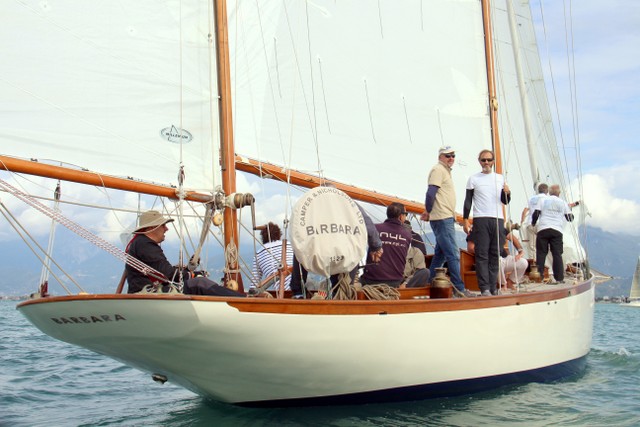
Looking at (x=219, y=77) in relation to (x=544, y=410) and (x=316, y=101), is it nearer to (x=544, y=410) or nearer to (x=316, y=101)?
(x=316, y=101)

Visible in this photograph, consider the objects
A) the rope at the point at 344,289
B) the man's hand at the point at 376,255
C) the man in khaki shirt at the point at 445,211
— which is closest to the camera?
the rope at the point at 344,289

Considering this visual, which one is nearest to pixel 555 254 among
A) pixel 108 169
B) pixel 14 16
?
pixel 108 169

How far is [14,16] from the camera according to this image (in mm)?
6613

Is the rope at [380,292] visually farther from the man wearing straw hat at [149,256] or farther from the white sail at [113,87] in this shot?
the white sail at [113,87]

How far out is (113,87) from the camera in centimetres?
715

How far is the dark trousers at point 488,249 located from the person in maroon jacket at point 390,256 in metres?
0.84

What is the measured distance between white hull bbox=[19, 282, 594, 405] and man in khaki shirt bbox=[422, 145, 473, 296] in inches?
25.5

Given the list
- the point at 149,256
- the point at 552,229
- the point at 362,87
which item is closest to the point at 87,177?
the point at 149,256

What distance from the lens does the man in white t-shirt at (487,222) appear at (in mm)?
7570

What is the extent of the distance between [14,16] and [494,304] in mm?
5185

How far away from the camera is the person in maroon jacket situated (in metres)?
7.18

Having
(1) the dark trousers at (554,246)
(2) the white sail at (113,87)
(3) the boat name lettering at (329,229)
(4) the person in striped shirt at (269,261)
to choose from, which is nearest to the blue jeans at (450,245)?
(4) the person in striped shirt at (269,261)

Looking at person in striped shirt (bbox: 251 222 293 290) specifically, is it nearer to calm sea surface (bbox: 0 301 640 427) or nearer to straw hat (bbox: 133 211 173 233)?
straw hat (bbox: 133 211 173 233)

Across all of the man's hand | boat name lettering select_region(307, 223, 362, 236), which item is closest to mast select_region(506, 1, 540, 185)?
the man's hand
